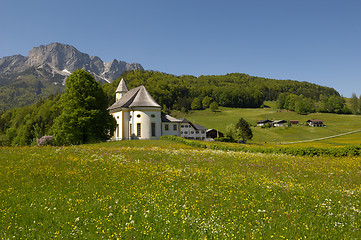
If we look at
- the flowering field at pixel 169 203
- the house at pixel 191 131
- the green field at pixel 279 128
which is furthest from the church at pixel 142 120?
the green field at pixel 279 128

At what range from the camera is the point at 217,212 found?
9.41 metres

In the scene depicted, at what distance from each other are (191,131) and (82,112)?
71.1 m

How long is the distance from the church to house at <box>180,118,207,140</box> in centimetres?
5330

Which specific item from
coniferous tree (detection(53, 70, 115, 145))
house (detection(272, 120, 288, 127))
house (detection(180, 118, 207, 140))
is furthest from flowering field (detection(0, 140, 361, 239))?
house (detection(272, 120, 288, 127))

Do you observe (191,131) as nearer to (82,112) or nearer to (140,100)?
(140,100)

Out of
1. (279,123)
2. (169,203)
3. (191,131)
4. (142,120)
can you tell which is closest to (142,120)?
(142,120)

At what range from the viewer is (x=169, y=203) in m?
10.3

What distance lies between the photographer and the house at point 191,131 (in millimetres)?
109688

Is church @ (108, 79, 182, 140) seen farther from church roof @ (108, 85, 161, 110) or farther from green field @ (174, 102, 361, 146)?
green field @ (174, 102, 361, 146)

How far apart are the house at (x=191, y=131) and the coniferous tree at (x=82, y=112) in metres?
63.2

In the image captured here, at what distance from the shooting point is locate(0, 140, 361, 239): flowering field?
809 centimetres

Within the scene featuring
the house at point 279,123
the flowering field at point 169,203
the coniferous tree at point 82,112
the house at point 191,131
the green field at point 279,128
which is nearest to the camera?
the flowering field at point 169,203

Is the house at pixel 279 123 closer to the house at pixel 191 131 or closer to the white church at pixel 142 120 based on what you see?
the house at pixel 191 131

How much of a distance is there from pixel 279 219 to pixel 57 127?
47.1 meters
